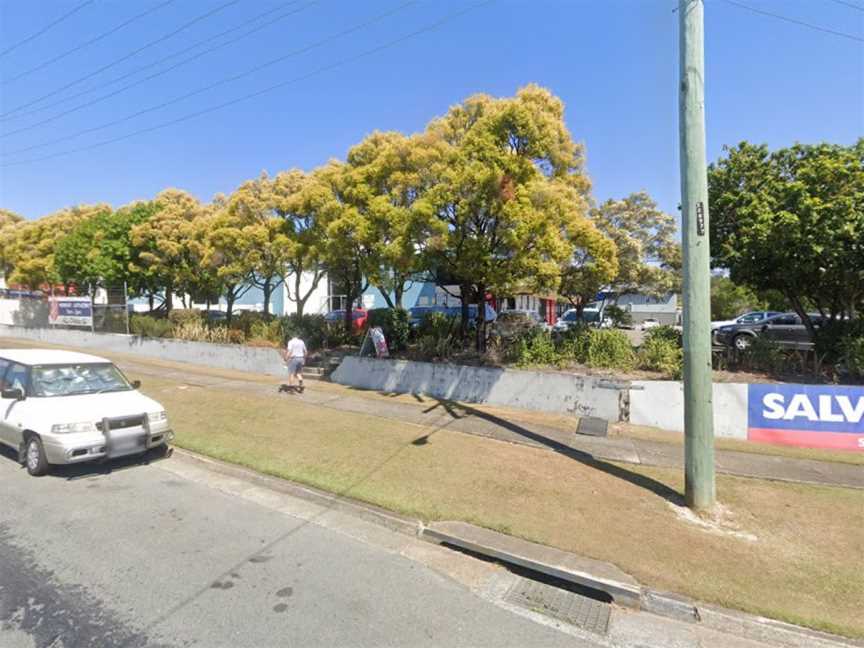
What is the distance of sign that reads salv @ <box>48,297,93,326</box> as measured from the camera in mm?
20812

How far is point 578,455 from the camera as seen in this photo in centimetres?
711

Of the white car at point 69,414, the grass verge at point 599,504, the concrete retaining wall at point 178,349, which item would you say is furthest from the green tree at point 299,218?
the white car at point 69,414

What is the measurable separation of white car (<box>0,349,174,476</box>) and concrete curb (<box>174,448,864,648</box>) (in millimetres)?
2606

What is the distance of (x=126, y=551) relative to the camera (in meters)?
4.09

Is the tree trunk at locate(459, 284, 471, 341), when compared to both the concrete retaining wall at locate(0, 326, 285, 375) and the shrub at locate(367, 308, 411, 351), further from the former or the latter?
the concrete retaining wall at locate(0, 326, 285, 375)

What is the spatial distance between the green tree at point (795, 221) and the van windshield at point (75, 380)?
13.2 meters

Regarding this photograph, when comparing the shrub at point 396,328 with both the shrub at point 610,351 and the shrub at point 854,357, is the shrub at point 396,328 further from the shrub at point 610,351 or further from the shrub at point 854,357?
the shrub at point 854,357

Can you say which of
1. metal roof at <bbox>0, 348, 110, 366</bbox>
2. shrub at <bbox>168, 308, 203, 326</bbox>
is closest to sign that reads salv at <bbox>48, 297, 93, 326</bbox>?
shrub at <bbox>168, 308, 203, 326</bbox>

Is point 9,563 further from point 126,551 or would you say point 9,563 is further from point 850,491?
point 850,491

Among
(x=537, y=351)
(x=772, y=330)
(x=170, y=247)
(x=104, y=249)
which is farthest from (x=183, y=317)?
(x=772, y=330)

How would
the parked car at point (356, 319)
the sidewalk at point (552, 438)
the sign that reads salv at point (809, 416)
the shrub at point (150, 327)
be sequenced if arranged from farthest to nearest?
1. the shrub at point (150, 327)
2. the parked car at point (356, 319)
3. the sign that reads salv at point (809, 416)
4. the sidewalk at point (552, 438)

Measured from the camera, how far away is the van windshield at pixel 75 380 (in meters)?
6.45

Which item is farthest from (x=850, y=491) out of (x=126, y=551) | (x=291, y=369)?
(x=291, y=369)

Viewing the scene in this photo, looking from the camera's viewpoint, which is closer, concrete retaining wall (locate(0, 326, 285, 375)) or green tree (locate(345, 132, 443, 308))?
green tree (locate(345, 132, 443, 308))
